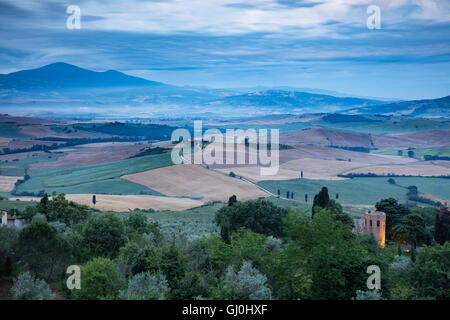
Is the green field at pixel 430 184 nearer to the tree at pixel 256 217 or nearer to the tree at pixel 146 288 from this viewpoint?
the tree at pixel 256 217

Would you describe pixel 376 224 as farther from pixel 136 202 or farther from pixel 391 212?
pixel 136 202

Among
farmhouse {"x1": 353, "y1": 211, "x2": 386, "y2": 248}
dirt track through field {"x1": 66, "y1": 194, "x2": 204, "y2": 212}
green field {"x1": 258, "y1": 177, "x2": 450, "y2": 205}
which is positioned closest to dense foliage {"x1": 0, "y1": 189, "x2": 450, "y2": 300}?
farmhouse {"x1": 353, "y1": 211, "x2": 386, "y2": 248}

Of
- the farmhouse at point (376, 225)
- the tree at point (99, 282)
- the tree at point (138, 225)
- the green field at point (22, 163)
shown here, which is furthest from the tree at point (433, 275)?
the green field at point (22, 163)

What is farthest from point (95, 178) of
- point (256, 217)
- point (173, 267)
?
point (173, 267)

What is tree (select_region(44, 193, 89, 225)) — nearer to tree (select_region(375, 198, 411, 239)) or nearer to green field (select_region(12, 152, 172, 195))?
tree (select_region(375, 198, 411, 239))
